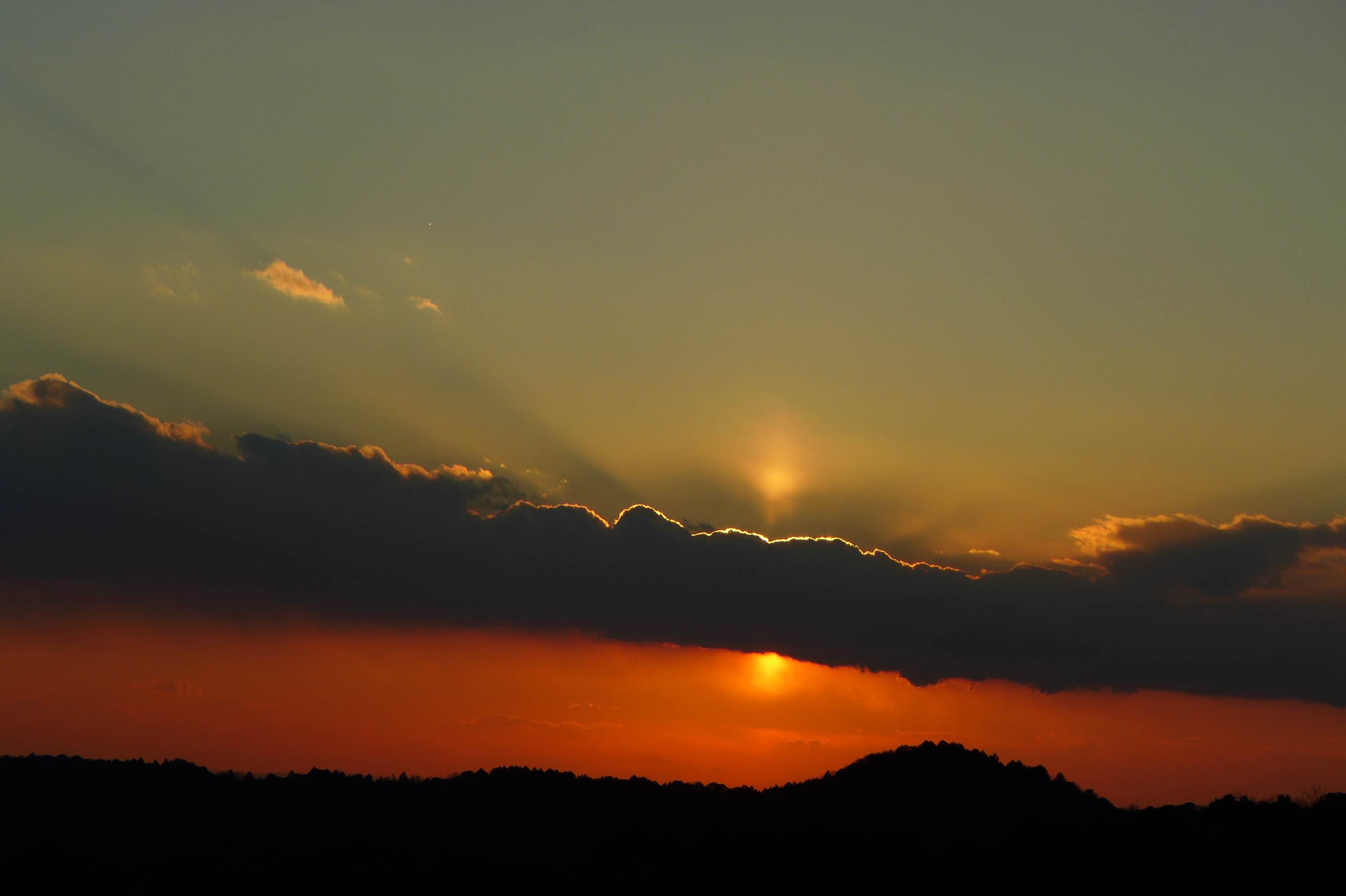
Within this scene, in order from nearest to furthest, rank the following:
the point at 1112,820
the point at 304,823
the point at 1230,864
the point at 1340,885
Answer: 1. the point at 1340,885
2. the point at 1230,864
3. the point at 1112,820
4. the point at 304,823

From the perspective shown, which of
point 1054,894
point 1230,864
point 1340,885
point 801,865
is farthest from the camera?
point 801,865

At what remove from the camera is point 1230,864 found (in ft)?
331

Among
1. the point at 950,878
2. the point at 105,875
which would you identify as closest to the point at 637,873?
the point at 950,878

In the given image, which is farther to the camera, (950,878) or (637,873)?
(637,873)

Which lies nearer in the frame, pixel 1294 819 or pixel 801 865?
pixel 1294 819

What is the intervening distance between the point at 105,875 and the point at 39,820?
49.5m

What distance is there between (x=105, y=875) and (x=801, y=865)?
100.0 metres

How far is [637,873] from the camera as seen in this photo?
158 m

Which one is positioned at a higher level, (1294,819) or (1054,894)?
(1294,819)

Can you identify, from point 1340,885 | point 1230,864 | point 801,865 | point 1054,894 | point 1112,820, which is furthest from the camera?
point 801,865

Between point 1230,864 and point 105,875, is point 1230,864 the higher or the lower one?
the higher one

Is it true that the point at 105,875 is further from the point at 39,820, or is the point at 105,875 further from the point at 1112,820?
the point at 1112,820

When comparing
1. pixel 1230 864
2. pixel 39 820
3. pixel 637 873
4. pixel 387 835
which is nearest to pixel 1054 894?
pixel 1230 864

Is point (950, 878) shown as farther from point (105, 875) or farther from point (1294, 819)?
point (105, 875)
